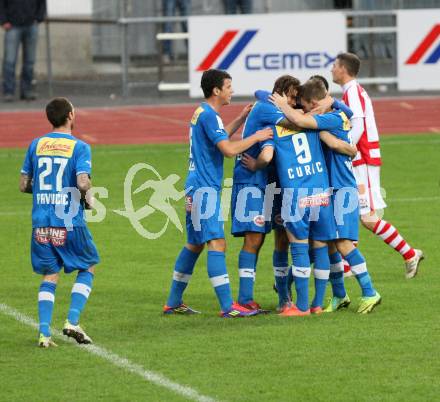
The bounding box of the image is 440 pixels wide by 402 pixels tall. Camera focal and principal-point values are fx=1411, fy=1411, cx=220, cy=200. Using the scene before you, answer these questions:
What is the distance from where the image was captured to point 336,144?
1066cm

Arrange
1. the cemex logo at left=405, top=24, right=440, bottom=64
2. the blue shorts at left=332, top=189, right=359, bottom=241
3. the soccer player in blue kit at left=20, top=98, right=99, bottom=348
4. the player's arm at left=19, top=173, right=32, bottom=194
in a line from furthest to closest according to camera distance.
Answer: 1. the cemex logo at left=405, top=24, right=440, bottom=64
2. the blue shorts at left=332, top=189, right=359, bottom=241
3. the player's arm at left=19, top=173, right=32, bottom=194
4. the soccer player in blue kit at left=20, top=98, right=99, bottom=348

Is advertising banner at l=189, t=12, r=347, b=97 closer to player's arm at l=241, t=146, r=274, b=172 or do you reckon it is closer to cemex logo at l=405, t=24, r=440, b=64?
cemex logo at l=405, t=24, r=440, b=64

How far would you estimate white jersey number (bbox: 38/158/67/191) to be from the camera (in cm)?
967

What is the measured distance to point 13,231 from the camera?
1562 cm

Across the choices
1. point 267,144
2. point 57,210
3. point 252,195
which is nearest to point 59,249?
point 57,210

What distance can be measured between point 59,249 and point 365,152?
3715mm

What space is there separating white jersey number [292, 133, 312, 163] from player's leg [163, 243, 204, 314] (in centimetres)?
104

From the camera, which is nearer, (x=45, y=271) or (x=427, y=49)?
(x=45, y=271)

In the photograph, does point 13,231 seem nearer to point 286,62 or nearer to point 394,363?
point 394,363

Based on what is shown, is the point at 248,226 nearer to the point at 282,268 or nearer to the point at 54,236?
the point at 282,268

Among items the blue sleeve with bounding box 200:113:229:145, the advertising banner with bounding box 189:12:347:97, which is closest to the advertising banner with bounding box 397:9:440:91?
the advertising banner with bounding box 189:12:347:97

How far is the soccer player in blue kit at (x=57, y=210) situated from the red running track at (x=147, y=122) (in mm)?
13368

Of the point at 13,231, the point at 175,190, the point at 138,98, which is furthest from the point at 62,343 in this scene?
the point at 138,98

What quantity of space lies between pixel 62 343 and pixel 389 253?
487cm
